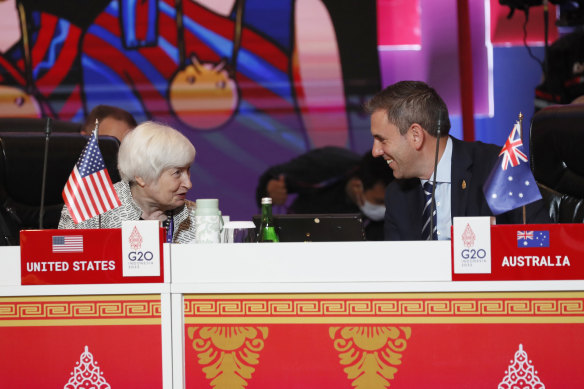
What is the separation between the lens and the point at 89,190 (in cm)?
198

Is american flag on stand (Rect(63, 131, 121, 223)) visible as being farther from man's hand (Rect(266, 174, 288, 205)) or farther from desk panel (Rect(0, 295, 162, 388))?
man's hand (Rect(266, 174, 288, 205))

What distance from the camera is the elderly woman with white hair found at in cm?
246

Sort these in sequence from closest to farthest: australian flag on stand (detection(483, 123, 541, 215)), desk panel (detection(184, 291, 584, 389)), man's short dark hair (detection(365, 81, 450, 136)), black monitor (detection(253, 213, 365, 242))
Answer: desk panel (detection(184, 291, 584, 389)) → australian flag on stand (detection(483, 123, 541, 215)) → black monitor (detection(253, 213, 365, 242)) → man's short dark hair (detection(365, 81, 450, 136))

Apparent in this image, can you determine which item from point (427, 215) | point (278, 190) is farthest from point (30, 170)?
point (278, 190)

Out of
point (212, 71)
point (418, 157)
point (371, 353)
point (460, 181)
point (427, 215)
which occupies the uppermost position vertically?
point (212, 71)

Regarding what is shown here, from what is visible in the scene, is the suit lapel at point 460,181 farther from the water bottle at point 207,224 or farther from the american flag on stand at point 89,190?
the american flag on stand at point 89,190

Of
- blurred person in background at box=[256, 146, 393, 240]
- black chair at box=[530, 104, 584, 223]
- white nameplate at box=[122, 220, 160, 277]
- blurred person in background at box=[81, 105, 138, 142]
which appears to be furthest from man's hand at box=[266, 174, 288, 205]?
white nameplate at box=[122, 220, 160, 277]

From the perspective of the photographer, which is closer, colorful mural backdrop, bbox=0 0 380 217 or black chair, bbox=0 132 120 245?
black chair, bbox=0 132 120 245

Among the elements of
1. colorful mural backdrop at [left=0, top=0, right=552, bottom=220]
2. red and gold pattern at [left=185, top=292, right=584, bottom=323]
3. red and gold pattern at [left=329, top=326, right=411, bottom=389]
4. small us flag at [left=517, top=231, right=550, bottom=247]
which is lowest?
red and gold pattern at [left=329, top=326, right=411, bottom=389]

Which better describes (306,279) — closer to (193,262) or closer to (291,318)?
(291,318)

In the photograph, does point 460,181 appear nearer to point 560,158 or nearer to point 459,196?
point 459,196

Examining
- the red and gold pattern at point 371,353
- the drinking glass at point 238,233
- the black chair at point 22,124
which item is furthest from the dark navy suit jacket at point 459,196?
the black chair at point 22,124

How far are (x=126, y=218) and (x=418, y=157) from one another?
107 cm

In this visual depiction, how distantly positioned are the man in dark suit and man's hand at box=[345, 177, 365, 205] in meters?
1.93
